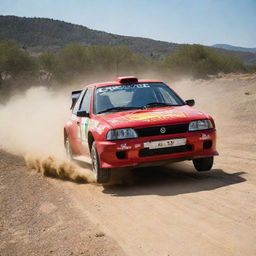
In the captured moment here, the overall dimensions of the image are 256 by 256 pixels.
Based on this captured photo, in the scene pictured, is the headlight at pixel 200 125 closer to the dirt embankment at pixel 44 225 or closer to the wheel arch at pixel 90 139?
the wheel arch at pixel 90 139

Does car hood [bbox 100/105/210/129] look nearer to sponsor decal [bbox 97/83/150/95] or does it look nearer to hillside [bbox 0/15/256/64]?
sponsor decal [bbox 97/83/150/95]

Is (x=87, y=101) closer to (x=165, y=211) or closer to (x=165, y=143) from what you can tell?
(x=165, y=143)

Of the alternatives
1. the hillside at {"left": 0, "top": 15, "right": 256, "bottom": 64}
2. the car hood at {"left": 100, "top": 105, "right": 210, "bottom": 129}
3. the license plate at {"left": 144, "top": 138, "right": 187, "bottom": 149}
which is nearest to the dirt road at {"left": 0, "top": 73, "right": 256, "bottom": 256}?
the license plate at {"left": 144, "top": 138, "right": 187, "bottom": 149}

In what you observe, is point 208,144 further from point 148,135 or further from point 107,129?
point 107,129

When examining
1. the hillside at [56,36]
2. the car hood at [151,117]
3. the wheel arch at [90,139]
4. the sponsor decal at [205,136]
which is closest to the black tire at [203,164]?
the sponsor decal at [205,136]

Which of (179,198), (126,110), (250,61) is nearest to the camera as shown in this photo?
(179,198)

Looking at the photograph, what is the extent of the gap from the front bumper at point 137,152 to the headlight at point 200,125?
0.28 ft

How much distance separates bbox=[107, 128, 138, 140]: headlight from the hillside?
309ft

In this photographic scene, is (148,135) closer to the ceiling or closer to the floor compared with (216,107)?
closer to the ceiling

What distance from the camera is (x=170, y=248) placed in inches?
171

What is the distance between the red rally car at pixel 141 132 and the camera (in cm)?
705

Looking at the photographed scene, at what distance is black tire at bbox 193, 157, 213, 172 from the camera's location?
7805mm

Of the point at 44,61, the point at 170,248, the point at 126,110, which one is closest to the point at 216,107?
the point at 126,110

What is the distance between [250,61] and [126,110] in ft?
403
